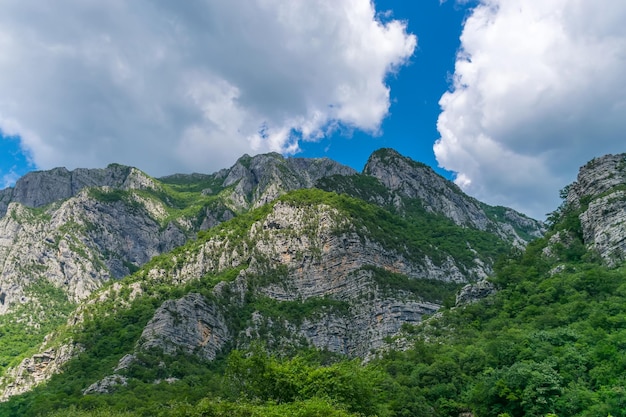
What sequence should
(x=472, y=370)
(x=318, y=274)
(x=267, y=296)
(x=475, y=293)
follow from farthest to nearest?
(x=318, y=274) → (x=267, y=296) → (x=475, y=293) → (x=472, y=370)

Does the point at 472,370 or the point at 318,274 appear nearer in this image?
the point at 472,370

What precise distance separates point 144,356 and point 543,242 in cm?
8515

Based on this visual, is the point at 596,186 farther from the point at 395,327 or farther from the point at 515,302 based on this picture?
the point at 395,327

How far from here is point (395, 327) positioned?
130 meters

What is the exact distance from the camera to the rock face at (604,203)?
7956 cm

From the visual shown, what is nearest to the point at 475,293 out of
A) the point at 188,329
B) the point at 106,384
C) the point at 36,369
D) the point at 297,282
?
the point at 188,329

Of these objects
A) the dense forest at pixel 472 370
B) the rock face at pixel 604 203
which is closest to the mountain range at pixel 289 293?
the rock face at pixel 604 203

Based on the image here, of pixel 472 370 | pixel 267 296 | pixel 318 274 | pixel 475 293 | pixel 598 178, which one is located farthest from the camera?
pixel 318 274

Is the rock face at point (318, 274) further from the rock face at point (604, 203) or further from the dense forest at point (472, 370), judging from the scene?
the rock face at point (604, 203)

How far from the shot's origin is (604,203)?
87938 mm

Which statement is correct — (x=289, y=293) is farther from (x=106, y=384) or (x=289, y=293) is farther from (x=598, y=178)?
(x=598, y=178)

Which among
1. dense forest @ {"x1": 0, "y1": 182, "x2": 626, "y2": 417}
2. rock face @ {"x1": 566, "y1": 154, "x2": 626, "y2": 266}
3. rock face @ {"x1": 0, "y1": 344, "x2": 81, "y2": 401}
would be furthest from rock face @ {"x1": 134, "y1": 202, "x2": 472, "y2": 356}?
rock face @ {"x1": 566, "y1": 154, "x2": 626, "y2": 266}

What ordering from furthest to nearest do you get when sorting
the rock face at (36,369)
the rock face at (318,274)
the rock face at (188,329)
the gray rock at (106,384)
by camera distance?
the rock face at (318,274), the rock face at (36,369), the rock face at (188,329), the gray rock at (106,384)

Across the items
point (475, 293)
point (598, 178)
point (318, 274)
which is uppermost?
point (598, 178)
